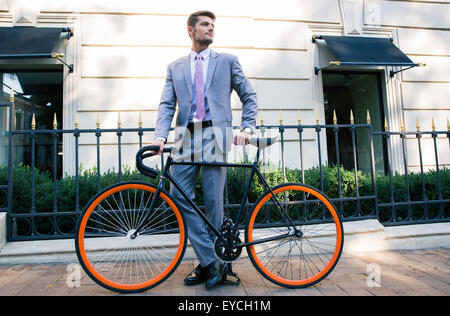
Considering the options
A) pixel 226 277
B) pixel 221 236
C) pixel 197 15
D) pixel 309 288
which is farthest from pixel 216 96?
pixel 309 288

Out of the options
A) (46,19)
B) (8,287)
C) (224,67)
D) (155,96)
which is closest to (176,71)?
(224,67)

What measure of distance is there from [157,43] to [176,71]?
3.50m

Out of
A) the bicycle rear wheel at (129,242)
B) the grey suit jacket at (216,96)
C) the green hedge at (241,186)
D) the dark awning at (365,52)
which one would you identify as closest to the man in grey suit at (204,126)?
the grey suit jacket at (216,96)

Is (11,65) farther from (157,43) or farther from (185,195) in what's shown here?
(185,195)

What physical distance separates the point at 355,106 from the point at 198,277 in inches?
228

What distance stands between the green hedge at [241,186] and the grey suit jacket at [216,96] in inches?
46.9

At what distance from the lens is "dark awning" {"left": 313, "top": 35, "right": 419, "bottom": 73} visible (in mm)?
5742

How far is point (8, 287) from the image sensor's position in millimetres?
2551

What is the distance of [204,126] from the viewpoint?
2.60 meters

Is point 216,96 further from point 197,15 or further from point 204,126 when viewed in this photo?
point 197,15

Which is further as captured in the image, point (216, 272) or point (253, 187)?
point (253, 187)

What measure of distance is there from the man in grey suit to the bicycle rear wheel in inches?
7.6

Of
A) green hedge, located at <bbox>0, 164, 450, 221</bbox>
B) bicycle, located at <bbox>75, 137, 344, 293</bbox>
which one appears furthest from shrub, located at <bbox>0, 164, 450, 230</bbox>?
bicycle, located at <bbox>75, 137, 344, 293</bbox>
